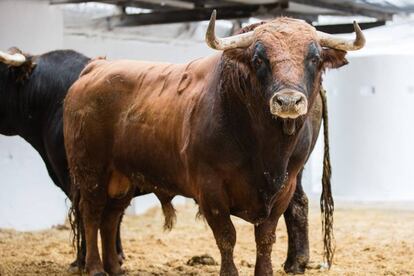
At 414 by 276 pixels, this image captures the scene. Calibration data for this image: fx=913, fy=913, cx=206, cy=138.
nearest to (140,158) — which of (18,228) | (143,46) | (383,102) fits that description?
(18,228)

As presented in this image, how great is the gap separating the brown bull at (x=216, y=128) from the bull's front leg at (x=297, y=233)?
2.00 feet

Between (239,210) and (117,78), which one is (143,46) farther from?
(239,210)

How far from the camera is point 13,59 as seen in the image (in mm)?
8055

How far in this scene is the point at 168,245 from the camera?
911cm

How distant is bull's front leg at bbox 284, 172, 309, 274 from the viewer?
7109 mm

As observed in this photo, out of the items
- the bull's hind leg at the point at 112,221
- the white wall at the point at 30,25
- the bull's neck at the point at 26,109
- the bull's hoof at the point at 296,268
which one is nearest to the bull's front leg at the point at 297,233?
the bull's hoof at the point at 296,268

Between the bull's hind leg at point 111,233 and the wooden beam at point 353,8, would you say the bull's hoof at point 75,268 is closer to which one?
the bull's hind leg at point 111,233

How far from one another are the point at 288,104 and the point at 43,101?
383 centimetres

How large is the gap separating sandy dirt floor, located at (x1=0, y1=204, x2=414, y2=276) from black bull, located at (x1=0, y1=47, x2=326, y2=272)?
0.64 metres

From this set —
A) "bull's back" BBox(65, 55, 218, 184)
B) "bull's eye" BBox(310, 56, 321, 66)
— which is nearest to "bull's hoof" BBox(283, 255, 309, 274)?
"bull's back" BBox(65, 55, 218, 184)

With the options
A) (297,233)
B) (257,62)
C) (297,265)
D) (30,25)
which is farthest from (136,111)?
(30,25)

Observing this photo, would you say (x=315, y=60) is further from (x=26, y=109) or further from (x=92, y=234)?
(x=26, y=109)

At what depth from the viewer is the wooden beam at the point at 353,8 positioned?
10.2 meters

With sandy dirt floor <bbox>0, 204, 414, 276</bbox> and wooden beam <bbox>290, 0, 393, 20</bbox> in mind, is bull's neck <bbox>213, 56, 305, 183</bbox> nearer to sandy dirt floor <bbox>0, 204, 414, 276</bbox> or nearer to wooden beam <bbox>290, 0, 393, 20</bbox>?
sandy dirt floor <bbox>0, 204, 414, 276</bbox>
